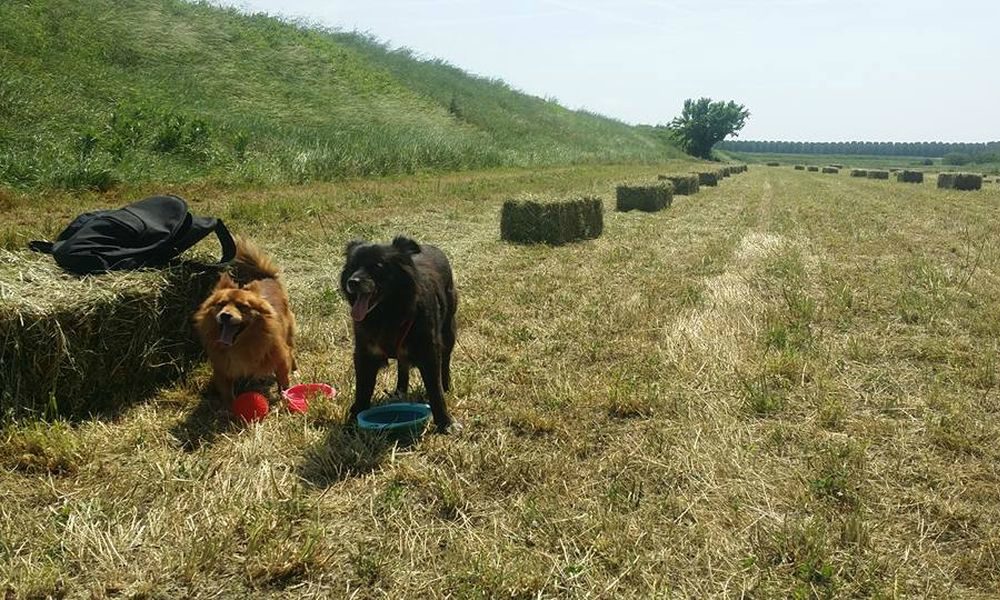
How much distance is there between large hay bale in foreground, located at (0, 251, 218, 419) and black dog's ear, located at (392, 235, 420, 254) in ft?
6.19

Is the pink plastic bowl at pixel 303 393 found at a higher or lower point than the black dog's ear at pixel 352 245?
lower

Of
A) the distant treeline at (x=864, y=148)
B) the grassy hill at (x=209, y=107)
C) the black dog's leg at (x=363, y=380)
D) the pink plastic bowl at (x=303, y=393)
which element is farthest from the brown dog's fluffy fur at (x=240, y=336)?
the distant treeline at (x=864, y=148)

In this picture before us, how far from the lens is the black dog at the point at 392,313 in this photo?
3.60 meters

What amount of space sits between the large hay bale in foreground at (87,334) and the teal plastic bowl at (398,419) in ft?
5.58

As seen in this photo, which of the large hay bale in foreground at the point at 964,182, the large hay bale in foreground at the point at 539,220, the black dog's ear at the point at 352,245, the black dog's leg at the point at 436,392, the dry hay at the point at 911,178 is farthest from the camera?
the dry hay at the point at 911,178

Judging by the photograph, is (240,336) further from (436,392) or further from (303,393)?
(436,392)

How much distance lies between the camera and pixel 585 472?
348 centimetres

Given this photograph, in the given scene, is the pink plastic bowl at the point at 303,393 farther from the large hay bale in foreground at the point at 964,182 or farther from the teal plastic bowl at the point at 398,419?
the large hay bale in foreground at the point at 964,182

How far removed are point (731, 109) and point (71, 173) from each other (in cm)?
7818

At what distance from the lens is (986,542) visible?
9.08 ft

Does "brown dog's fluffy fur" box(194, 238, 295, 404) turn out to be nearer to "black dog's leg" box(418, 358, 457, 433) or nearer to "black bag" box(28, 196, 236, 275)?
"black bag" box(28, 196, 236, 275)

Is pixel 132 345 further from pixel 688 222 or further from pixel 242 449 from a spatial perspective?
pixel 688 222

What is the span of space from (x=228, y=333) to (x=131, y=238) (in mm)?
1212

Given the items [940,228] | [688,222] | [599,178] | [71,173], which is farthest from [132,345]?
[599,178]
